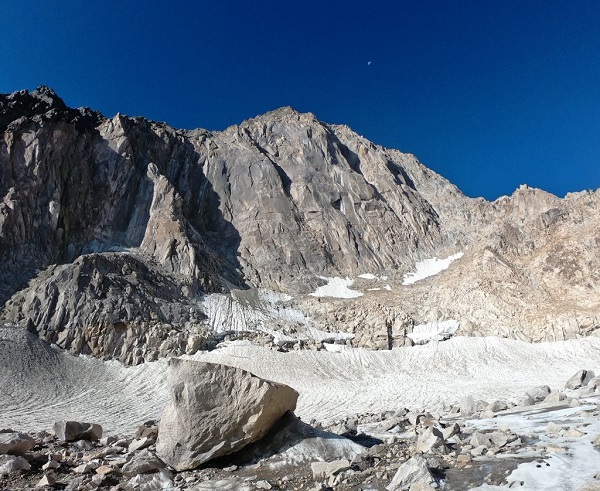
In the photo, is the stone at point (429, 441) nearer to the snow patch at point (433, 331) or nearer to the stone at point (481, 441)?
the stone at point (481, 441)

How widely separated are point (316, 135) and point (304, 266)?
37461 millimetres

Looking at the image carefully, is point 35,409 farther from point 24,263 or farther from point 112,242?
point 112,242

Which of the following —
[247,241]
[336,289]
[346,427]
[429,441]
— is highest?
[247,241]

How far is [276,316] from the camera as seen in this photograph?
52156 millimetres

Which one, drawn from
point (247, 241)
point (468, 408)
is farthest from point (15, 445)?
point (247, 241)

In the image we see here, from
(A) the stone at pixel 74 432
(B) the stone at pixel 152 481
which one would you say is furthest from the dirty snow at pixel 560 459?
(A) the stone at pixel 74 432


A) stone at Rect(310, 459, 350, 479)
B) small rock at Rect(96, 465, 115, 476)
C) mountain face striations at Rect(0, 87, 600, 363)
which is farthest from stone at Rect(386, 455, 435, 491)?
mountain face striations at Rect(0, 87, 600, 363)

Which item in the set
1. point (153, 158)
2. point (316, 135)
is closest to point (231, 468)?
point (153, 158)

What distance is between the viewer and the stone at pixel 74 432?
11680 millimetres

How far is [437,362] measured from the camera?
39438 millimetres

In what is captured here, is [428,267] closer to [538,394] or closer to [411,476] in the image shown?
[538,394]

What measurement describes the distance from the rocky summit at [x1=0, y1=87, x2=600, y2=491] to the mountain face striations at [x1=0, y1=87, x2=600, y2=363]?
30 cm

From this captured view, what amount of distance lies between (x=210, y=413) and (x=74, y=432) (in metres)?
5.84

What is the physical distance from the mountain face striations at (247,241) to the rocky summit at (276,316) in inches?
11.9
